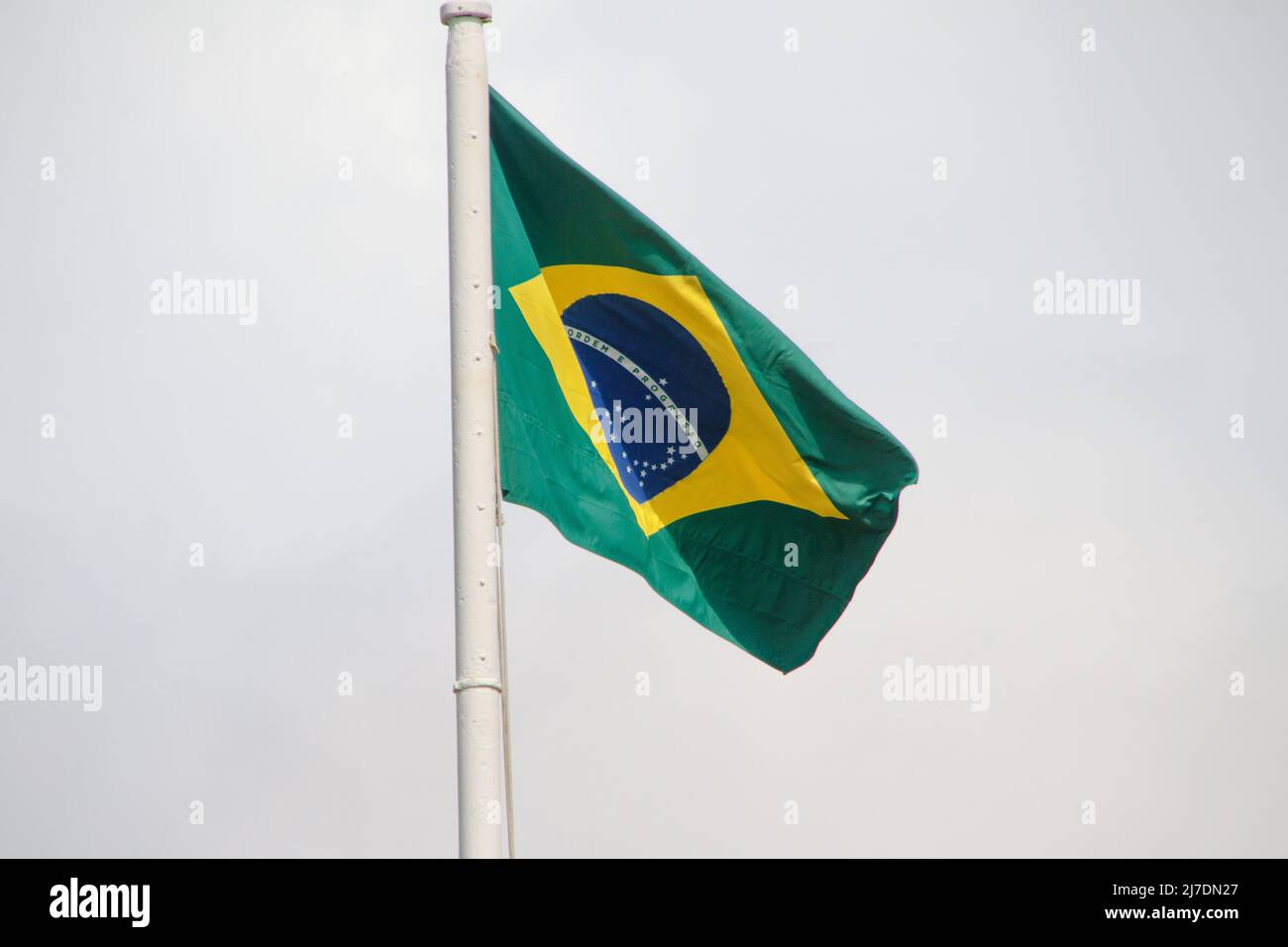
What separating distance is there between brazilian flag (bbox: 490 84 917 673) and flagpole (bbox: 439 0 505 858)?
63.2 inches

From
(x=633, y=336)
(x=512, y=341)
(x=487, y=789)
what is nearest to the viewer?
(x=487, y=789)

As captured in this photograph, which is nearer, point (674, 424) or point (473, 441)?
point (473, 441)

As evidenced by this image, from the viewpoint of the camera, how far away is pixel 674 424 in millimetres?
14516

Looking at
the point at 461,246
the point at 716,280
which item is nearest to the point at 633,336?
the point at 716,280

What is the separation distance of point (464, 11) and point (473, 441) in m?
2.57

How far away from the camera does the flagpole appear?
10758 millimetres

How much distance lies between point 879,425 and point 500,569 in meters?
4.63

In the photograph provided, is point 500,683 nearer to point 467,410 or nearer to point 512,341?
point 467,410

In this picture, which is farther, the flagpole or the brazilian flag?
the brazilian flag

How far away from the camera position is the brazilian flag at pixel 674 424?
1341 centimetres

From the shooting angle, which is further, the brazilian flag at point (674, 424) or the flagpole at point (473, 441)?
the brazilian flag at point (674, 424)

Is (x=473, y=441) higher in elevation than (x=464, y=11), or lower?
lower

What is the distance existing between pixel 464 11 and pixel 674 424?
397 cm

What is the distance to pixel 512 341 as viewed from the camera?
1305 centimetres
